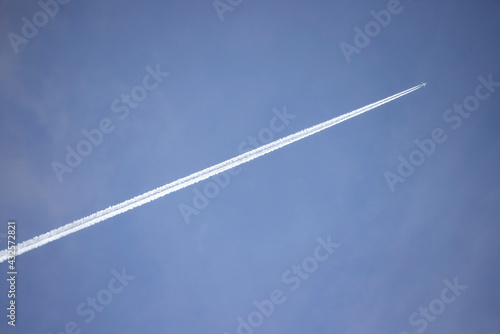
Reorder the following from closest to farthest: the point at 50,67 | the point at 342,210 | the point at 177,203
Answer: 1. the point at 50,67
2. the point at 177,203
3. the point at 342,210

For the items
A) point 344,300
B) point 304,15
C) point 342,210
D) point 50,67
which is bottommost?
point 344,300

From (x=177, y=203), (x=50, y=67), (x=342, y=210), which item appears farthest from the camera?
(x=342, y=210)

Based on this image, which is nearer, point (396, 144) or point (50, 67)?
point (50, 67)

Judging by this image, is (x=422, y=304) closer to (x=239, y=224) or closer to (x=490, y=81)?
(x=239, y=224)

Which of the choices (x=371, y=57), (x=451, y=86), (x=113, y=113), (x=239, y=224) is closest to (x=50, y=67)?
(x=113, y=113)

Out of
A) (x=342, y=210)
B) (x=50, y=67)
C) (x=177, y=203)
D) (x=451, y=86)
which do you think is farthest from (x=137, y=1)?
(x=451, y=86)

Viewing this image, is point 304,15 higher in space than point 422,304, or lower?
higher
